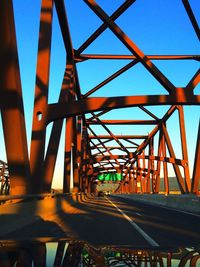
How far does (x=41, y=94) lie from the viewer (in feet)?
68.3

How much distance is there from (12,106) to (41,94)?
5.90m

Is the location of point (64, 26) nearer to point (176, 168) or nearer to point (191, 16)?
point (191, 16)

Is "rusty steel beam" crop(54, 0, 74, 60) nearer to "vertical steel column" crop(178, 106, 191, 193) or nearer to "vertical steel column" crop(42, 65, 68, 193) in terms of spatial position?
"vertical steel column" crop(42, 65, 68, 193)

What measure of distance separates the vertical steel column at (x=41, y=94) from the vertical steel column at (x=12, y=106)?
272 cm

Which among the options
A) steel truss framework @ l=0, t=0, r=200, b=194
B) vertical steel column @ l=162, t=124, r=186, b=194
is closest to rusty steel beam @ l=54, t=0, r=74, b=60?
steel truss framework @ l=0, t=0, r=200, b=194

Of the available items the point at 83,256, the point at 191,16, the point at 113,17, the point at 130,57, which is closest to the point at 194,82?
the point at 191,16

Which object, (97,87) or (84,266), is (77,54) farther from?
(84,266)

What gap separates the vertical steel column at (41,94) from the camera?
19.9 meters

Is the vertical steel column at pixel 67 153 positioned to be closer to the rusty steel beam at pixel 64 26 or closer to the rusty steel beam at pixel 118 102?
the rusty steel beam at pixel 64 26

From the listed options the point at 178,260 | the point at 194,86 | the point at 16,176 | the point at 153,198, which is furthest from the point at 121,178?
the point at 178,260

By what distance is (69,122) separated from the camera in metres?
35.5

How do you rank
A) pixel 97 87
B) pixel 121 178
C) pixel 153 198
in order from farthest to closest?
pixel 121 178, pixel 153 198, pixel 97 87

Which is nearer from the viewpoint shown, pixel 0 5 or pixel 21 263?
pixel 21 263

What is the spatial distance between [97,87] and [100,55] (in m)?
2.17
